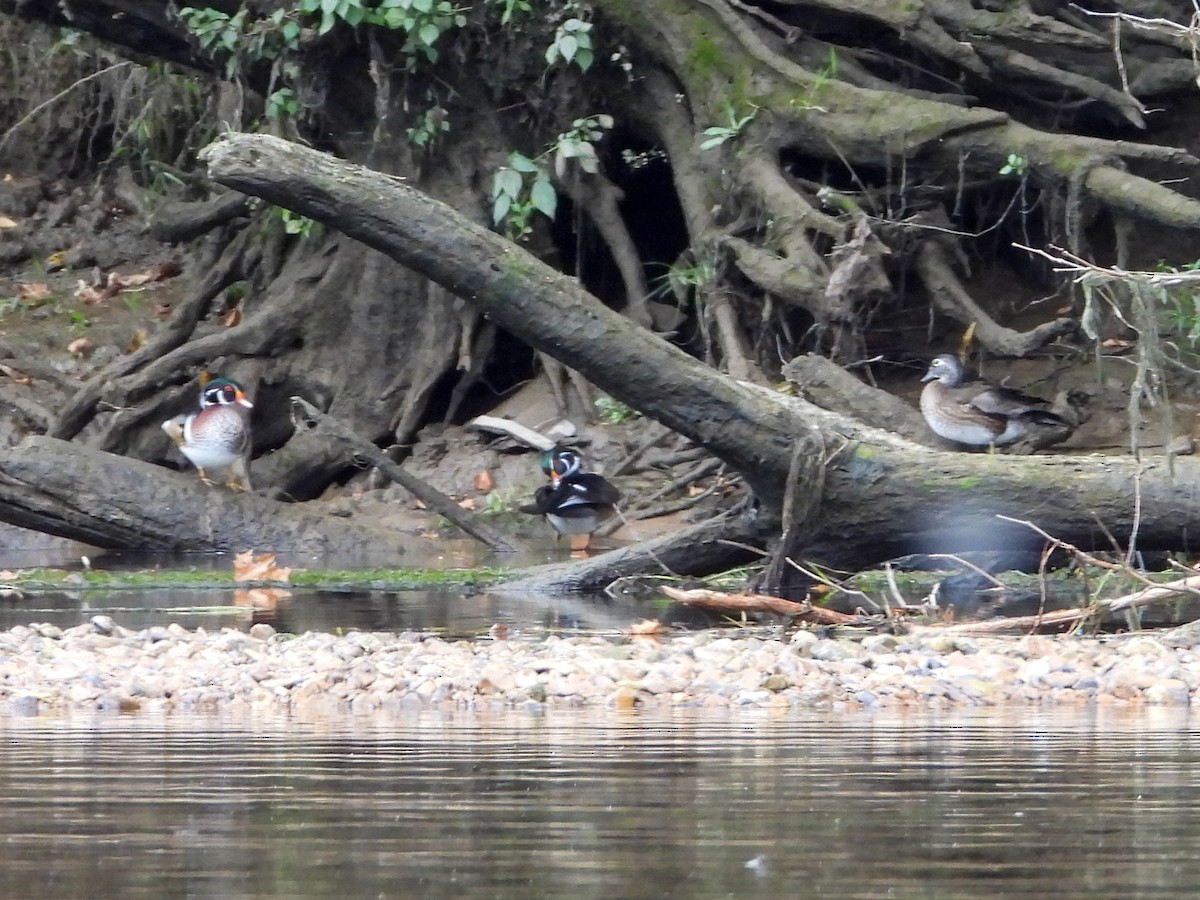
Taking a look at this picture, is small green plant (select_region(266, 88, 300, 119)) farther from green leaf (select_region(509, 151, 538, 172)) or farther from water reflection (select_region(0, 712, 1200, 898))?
water reflection (select_region(0, 712, 1200, 898))

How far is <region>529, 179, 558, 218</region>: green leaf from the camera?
1273 centimetres

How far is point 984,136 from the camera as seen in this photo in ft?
38.3

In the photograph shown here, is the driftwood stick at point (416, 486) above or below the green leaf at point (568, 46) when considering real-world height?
below

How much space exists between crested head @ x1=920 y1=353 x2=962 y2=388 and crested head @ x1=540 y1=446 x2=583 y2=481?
2.27 meters

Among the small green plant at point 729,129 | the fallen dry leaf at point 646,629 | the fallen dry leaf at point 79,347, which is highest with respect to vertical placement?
the small green plant at point 729,129

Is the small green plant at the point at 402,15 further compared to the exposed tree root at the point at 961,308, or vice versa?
the small green plant at the point at 402,15

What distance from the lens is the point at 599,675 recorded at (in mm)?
5957

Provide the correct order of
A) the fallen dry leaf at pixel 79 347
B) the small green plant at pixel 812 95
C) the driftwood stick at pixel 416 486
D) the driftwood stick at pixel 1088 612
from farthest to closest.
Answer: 1. the fallen dry leaf at pixel 79 347
2. the small green plant at pixel 812 95
3. the driftwood stick at pixel 416 486
4. the driftwood stick at pixel 1088 612

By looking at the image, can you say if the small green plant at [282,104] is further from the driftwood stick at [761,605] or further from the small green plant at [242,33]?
the driftwood stick at [761,605]

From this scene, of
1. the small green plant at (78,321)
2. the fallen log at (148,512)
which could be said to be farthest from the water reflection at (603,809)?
the small green plant at (78,321)

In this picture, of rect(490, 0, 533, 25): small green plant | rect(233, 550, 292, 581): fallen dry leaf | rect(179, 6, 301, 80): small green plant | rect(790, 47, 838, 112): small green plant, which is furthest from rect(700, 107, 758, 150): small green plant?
rect(233, 550, 292, 581): fallen dry leaf

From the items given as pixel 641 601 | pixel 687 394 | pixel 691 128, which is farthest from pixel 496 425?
pixel 687 394

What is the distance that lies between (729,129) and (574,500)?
7.97ft

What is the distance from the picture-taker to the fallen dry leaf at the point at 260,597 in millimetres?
9375
